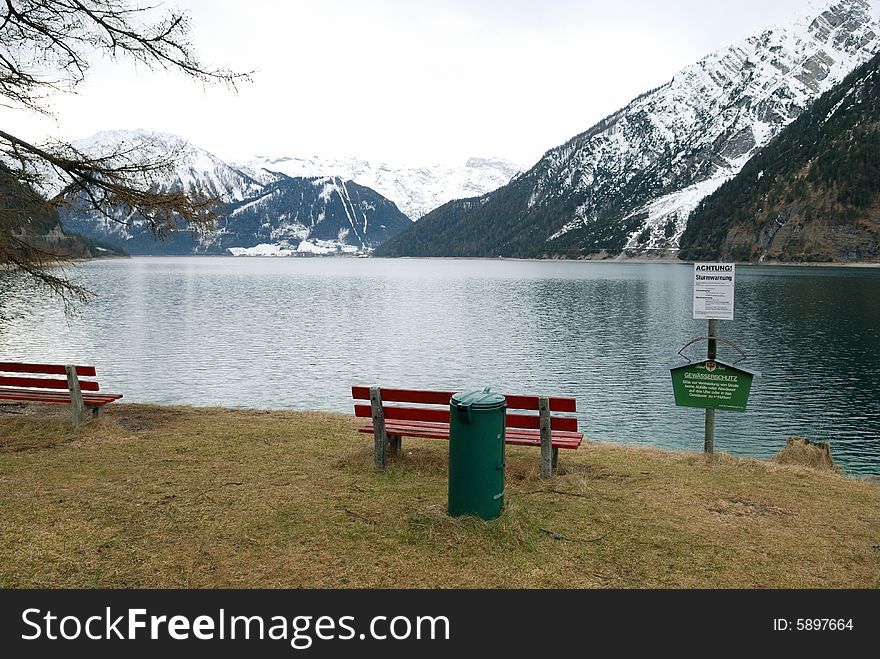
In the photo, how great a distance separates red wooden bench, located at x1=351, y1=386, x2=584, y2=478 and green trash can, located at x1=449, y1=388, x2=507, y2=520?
219 cm

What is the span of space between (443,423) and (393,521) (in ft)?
8.66

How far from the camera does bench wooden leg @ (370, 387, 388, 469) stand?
10.4m

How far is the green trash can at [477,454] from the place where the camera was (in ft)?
24.5

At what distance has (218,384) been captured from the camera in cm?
2994

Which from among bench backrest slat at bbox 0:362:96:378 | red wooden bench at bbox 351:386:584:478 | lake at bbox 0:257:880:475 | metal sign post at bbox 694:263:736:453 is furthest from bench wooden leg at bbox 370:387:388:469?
lake at bbox 0:257:880:475

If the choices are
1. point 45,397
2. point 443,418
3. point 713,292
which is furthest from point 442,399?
point 45,397

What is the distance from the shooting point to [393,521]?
8.20 metres

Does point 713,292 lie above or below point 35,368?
above

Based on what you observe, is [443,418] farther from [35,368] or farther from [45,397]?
[35,368]

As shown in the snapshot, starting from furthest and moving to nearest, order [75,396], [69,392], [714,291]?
[69,392] < [75,396] < [714,291]

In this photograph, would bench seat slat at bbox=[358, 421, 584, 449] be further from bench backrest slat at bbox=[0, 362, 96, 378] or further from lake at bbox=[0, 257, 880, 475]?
lake at bbox=[0, 257, 880, 475]

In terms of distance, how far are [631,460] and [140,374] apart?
26.7 metres

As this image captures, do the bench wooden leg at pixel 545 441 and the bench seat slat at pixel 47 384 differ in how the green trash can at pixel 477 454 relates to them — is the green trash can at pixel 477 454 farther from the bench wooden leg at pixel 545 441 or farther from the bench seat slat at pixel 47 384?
the bench seat slat at pixel 47 384

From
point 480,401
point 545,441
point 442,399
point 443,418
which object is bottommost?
point 545,441
